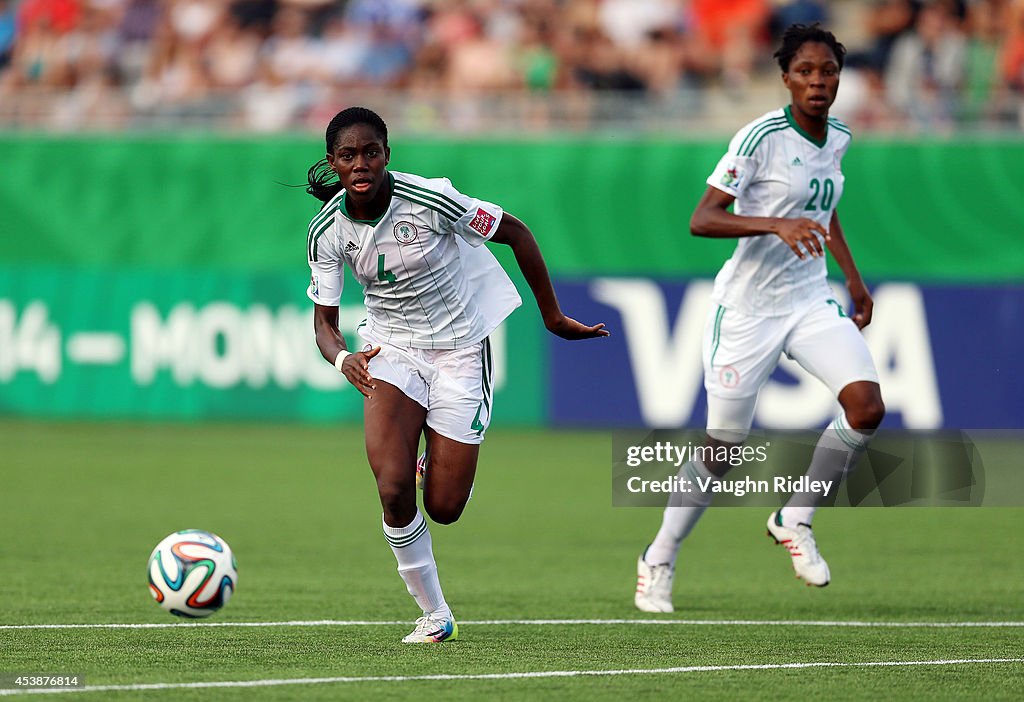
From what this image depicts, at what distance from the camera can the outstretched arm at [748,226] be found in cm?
784

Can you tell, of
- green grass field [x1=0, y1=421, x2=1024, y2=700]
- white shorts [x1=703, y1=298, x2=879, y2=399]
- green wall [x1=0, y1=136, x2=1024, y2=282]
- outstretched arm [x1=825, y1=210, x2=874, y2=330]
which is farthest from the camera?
green wall [x1=0, y1=136, x2=1024, y2=282]

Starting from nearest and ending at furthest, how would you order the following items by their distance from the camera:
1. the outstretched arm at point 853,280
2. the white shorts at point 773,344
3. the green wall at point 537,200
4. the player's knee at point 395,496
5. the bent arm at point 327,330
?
the player's knee at point 395,496, the bent arm at point 327,330, the white shorts at point 773,344, the outstretched arm at point 853,280, the green wall at point 537,200

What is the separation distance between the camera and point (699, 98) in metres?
18.4

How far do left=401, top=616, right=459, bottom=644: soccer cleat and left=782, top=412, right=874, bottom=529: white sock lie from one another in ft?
6.75

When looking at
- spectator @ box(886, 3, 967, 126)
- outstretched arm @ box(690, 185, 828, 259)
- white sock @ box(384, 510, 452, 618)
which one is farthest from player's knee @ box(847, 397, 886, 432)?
spectator @ box(886, 3, 967, 126)

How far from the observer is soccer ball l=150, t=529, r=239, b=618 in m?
7.26

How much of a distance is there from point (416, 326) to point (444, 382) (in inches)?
11.7

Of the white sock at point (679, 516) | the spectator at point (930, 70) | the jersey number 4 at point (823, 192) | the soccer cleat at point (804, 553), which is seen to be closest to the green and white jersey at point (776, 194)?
the jersey number 4 at point (823, 192)

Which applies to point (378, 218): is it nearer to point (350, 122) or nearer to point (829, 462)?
point (350, 122)

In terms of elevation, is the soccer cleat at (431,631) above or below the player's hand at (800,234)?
below

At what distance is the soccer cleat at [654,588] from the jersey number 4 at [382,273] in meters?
2.20

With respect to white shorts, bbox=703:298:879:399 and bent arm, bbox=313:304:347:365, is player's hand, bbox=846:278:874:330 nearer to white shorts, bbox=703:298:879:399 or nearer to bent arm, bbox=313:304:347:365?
white shorts, bbox=703:298:879:399

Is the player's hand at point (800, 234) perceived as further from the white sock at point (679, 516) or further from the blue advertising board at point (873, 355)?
the blue advertising board at point (873, 355)

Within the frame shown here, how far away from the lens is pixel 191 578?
7258 mm
